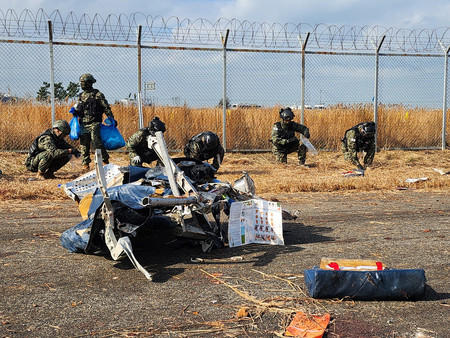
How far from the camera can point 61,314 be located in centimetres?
360

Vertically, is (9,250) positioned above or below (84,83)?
below

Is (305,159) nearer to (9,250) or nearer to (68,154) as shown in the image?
(68,154)

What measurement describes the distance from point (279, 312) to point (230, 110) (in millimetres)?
10612

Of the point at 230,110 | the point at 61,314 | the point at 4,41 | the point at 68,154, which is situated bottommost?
the point at 61,314

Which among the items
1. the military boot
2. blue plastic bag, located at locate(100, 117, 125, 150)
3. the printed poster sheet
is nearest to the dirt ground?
the printed poster sheet

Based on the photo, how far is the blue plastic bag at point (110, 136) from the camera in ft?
37.0

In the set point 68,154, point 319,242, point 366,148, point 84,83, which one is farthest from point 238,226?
point 366,148

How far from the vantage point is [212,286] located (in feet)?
13.7

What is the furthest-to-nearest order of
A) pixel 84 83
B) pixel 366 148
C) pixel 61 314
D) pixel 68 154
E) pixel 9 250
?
1. pixel 366 148
2. pixel 84 83
3. pixel 68 154
4. pixel 9 250
5. pixel 61 314

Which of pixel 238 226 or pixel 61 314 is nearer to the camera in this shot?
pixel 61 314

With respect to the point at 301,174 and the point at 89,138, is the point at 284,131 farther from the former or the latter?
the point at 89,138

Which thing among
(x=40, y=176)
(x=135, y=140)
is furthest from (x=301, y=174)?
(x=40, y=176)

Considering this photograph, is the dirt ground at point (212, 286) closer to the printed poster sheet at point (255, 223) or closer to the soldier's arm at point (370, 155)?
the printed poster sheet at point (255, 223)

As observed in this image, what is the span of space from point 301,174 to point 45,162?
5128 millimetres
